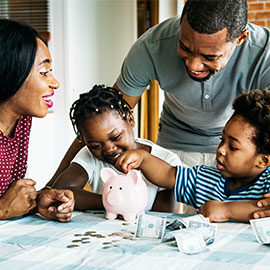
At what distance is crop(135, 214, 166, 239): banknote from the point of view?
107cm

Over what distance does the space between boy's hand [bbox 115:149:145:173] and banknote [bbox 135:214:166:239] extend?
320 mm

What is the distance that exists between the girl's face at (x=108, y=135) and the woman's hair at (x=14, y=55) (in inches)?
10.6

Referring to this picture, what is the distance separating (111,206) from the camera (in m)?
1.26

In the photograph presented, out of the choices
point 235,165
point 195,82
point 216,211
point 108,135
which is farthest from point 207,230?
point 195,82

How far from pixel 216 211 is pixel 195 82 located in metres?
0.71

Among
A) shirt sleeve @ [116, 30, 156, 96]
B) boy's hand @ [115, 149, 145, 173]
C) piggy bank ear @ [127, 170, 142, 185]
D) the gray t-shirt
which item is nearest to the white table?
piggy bank ear @ [127, 170, 142, 185]

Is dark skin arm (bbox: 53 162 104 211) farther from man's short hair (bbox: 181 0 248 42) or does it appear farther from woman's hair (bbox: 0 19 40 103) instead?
man's short hair (bbox: 181 0 248 42)

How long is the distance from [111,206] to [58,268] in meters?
0.41

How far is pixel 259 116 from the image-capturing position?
4.43 ft

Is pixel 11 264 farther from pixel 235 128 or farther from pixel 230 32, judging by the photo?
pixel 230 32

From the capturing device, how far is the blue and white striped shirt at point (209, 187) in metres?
1.37

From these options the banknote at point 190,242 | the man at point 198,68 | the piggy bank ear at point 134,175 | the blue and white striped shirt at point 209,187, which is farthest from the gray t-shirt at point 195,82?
the banknote at point 190,242

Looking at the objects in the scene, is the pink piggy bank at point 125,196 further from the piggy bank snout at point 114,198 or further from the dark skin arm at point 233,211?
the dark skin arm at point 233,211

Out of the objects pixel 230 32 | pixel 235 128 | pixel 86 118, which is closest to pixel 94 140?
pixel 86 118
